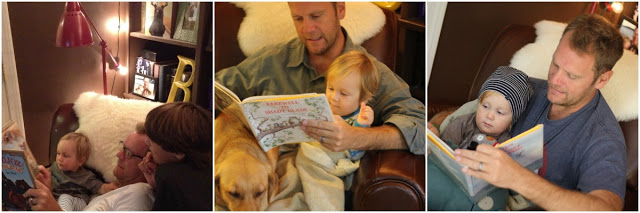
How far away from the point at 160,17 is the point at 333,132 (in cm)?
75

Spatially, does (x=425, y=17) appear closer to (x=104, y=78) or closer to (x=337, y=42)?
(x=337, y=42)

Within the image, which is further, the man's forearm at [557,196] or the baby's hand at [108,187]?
the baby's hand at [108,187]

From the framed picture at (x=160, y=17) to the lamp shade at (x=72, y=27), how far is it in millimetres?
219

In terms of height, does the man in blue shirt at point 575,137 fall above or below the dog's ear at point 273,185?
above

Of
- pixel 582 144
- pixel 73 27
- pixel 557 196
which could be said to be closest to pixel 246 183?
pixel 73 27

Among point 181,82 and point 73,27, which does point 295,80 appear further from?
point 73,27

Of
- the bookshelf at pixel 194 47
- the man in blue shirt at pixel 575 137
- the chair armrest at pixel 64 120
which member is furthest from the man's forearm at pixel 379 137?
the chair armrest at pixel 64 120

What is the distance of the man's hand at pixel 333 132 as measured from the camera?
2086mm

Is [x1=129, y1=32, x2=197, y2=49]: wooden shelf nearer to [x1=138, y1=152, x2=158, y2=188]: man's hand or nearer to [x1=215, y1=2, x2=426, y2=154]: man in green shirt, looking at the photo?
[x1=215, y1=2, x2=426, y2=154]: man in green shirt

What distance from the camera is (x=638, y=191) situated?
2145 millimetres

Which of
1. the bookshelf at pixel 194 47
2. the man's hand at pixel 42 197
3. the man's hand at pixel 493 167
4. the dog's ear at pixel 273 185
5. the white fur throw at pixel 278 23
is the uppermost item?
the white fur throw at pixel 278 23

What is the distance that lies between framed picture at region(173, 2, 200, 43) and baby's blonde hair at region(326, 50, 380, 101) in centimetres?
51

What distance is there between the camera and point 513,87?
2.04m

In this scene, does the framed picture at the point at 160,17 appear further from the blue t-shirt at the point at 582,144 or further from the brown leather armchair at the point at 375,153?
the blue t-shirt at the point at 582,144
